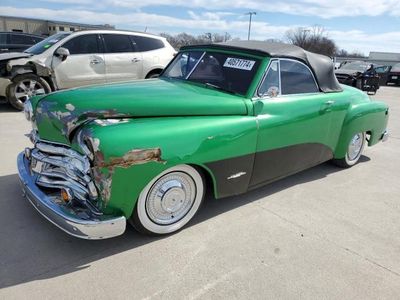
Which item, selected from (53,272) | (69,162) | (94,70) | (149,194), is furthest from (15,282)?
(94,70)

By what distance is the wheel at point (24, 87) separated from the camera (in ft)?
24.8

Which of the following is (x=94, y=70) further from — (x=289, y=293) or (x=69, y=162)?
(x=289, y=293)

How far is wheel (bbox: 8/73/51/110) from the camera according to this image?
757 cm

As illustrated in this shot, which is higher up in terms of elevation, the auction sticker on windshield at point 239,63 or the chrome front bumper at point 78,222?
the auction sticker on windshield at point 239,63

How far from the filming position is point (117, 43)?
8602 mm

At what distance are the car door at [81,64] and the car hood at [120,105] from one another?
4848mm

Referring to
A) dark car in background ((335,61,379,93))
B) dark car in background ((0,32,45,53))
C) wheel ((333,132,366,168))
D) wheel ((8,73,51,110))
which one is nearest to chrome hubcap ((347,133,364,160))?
wheel ((333,132,366,168))

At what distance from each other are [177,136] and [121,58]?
6.16 meters

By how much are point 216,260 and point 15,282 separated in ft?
4.94

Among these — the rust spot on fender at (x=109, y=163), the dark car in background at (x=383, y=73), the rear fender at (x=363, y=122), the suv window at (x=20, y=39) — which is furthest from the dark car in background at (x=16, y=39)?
the dark car in background at (x=383, y=73)

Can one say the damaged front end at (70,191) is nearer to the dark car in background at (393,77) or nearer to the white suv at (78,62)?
the white suv at (78,62)

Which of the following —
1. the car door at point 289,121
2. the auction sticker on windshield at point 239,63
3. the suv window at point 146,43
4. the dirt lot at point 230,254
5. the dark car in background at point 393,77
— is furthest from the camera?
the dark car in background at point 393,77

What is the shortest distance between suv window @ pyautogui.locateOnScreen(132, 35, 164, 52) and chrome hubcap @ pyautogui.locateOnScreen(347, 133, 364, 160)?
18.6 feet

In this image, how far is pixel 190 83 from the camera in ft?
13.3
